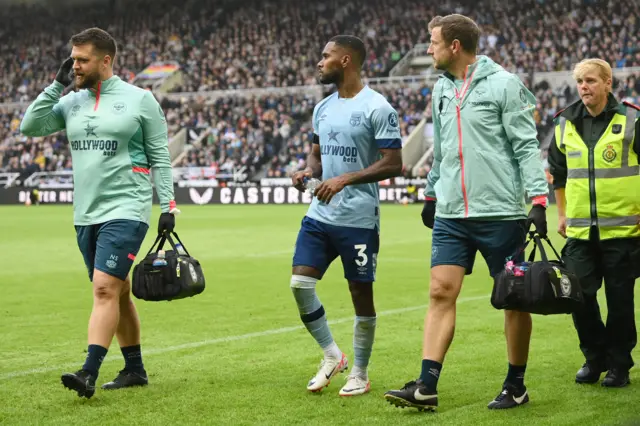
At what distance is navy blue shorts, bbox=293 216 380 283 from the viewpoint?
21.2 ft

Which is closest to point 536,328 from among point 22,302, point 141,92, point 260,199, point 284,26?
point 141,92

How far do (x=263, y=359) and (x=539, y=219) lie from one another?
9.04 ft

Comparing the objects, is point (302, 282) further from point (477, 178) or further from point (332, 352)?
point (477, 178)

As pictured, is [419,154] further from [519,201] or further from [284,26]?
[519,201]

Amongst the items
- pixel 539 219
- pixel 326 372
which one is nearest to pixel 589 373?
pixel 539 219

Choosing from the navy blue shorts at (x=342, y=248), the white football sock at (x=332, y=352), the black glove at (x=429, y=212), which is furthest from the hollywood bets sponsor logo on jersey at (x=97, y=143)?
the black glove at (x=429, y=212)

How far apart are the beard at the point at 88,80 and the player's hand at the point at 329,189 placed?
1574mm

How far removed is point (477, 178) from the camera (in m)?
5.86

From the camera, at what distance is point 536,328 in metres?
9.00

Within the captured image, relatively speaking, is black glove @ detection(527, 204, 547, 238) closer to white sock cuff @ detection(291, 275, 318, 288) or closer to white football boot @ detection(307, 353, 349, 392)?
white sock cuff @ detection(291, 275, 318, 288)

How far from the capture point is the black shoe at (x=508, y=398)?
5.73 metres

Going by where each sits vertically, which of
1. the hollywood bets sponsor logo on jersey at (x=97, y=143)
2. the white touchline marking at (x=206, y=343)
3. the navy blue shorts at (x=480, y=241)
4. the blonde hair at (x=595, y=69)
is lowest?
the white touchline marking at (x=206, y=343)

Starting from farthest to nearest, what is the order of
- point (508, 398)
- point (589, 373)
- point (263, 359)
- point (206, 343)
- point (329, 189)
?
point (206, 343) → point (263, 359) → point (589, 373) → point (329, 189) → point (508, 398)

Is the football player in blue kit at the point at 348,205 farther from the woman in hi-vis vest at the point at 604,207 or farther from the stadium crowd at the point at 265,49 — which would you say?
the stadium crowd at the point at 265,49
